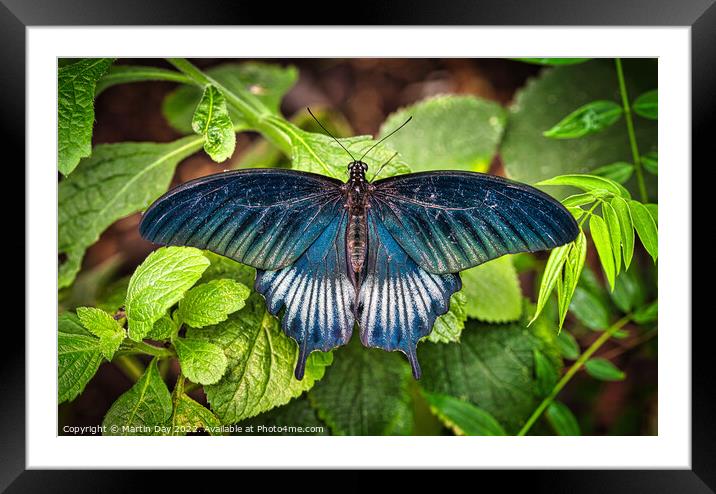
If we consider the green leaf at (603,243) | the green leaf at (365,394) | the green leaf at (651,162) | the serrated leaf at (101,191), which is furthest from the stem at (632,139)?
the serrated leaf at (101,191)

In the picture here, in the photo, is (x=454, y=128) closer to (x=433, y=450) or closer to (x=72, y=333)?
(x=433, y=450)

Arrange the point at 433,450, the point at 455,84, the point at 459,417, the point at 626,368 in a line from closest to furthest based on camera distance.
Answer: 1. the point at 433,450
2. the point at 459,417
3. the point at 626,368
4. the point at 455,84

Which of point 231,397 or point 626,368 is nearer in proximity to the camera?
point 231,397

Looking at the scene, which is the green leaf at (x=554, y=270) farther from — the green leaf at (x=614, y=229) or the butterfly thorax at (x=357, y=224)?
the butterfly thorax at (x=357, y=224)

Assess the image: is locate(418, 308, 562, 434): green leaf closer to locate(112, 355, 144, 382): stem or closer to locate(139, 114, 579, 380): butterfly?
locate(139, 114, 579, 380): butterfly

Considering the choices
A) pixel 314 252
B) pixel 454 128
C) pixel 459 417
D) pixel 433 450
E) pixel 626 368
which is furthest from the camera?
pixel 626 368

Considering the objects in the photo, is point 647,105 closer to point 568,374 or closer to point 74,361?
point 568,374
